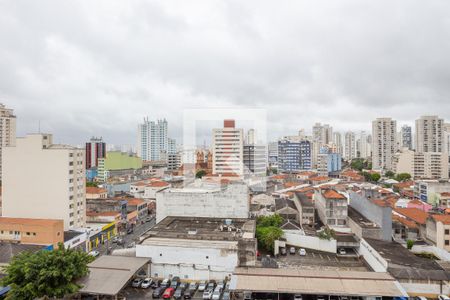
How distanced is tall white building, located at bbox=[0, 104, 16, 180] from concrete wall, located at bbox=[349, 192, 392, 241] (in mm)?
42534

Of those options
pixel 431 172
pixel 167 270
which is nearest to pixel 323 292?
pixel 167 270

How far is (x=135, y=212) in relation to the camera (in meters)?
26.6

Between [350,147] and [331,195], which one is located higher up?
[350,147]

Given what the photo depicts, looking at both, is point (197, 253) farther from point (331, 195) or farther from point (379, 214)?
point (331, 195)

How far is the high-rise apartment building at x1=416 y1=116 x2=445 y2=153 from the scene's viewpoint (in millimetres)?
55531

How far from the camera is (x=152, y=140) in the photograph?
79.8m

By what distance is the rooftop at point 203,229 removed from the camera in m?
15.8

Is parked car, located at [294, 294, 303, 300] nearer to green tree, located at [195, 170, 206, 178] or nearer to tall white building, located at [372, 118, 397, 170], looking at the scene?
green tree, located at [195, 170, 206, 178]

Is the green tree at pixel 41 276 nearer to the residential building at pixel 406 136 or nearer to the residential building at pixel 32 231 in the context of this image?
the residential building at pixel 32 231

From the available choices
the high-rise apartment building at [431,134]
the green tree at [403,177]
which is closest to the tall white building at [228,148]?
the green tree at [403,177]

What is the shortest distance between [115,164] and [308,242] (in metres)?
43.9

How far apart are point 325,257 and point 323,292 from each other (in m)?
6.11

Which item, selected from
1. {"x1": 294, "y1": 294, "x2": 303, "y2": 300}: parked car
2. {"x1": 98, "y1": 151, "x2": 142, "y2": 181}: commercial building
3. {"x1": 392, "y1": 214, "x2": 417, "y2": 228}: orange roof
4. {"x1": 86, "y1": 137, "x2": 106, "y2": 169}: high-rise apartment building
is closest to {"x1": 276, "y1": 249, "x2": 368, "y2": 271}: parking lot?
{"x1": 294, "y1": 294, "x2": 303, "y2": 300}: parked car

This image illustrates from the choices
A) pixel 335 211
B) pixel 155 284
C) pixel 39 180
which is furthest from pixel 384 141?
pixel 39 180
